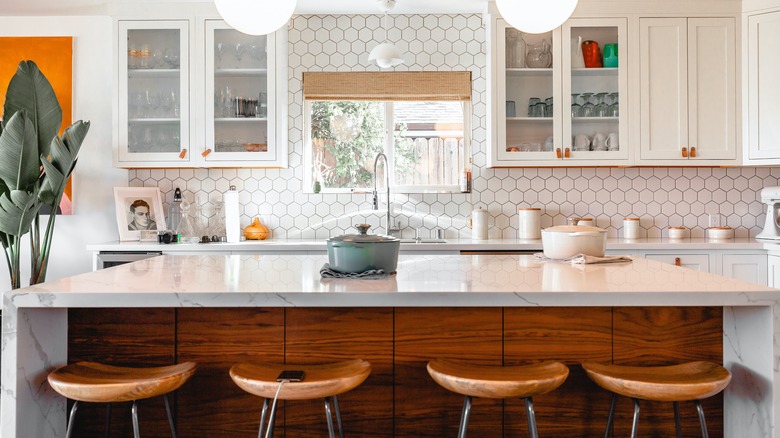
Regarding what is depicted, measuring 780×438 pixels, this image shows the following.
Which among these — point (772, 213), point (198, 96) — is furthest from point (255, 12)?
point (772, 213)

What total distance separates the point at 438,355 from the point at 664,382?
25.4 inches

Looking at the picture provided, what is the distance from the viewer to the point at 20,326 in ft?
5.09

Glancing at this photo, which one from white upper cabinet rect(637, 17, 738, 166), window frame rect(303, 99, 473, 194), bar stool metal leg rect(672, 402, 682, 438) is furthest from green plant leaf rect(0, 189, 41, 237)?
white upper cabinet rect(637, 17, 738, 166)

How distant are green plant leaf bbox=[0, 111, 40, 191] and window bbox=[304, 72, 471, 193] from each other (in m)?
1.68

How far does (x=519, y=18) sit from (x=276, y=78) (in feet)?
7.04

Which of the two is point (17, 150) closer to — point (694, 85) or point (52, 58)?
point (52, 58)

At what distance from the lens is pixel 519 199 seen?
398 centimetres

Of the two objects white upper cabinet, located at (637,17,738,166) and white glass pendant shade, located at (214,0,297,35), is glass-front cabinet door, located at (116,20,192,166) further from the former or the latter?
white upper cabinet, located at (637,17,738,166)

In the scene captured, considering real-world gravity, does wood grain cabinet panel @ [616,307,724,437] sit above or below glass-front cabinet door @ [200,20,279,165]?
below

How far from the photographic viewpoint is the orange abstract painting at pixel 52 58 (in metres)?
3.89

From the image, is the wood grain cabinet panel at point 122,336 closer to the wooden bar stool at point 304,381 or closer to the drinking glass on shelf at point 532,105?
the wooden bar stool at point 304,381

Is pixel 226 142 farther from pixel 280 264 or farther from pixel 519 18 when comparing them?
pixel 519 18

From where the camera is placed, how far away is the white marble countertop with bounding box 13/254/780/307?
4.87 ft

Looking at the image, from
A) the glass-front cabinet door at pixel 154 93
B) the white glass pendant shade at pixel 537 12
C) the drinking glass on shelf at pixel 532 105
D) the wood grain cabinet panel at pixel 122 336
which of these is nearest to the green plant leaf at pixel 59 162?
A: the glass-front cabinet door at pixel 154 93
